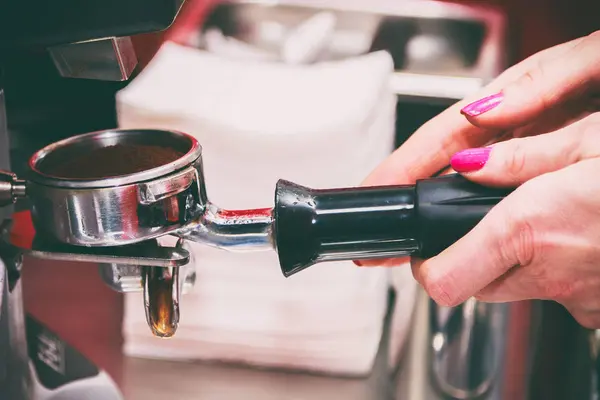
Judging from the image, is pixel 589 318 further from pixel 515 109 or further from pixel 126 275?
pixel 126 275

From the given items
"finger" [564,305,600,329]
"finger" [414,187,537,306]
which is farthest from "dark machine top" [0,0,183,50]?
"finger" [564,305,600,329]

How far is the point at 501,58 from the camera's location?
32.3 inches

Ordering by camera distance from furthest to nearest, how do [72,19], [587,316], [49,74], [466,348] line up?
[466,348] → [49,74] → [587,316] → [72,19]

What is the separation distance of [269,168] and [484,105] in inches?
10.0

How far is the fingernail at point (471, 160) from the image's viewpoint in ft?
1.36

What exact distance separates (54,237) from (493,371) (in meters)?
0.54

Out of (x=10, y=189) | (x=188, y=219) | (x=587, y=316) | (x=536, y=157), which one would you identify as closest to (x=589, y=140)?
(x=536, y=157)

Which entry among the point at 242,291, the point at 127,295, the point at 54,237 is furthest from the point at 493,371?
the point at 54,237

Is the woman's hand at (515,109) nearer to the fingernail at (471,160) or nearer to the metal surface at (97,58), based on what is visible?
the fingernail at (471,160)

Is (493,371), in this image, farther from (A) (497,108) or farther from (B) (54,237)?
(B) (54,237)

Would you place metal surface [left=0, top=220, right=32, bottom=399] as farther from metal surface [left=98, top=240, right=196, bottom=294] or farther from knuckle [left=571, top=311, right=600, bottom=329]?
knuckle [left=571, top=311, right=600, bottom=329]

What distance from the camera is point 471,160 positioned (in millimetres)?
417

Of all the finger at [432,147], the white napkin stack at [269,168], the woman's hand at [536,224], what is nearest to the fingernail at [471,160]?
the woman's hand at [536,224]

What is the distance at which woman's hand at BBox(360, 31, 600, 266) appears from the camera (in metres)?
0.47
